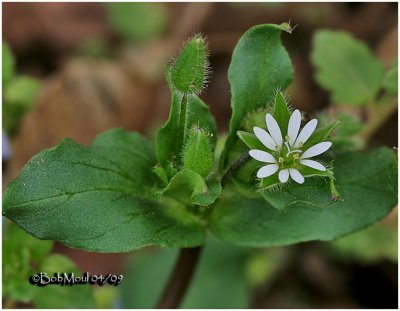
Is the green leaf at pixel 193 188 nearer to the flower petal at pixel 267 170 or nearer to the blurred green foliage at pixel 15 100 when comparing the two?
the flower petal at pixel 267 170

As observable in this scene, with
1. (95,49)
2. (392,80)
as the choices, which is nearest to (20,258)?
(392,80)

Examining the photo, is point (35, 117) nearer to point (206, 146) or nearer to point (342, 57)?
point (342, 57)

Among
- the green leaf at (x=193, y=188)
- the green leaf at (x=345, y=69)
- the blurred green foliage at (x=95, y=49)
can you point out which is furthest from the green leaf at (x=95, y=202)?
the blurred green foliage at (x=95, y=49)

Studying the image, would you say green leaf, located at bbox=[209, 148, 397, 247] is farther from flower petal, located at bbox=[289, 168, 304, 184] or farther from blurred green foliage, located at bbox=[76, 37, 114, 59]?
blurred green foliage, located at bbox=[76, 37, 114, 59]

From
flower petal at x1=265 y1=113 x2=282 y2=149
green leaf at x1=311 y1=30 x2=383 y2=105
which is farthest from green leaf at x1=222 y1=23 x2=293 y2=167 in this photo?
green leaf at x1=311 y1=30 x2=383 y2=105

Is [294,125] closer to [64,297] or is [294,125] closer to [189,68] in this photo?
[189,68]

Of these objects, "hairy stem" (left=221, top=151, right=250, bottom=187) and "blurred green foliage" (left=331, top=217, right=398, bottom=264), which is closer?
"hairy stem" (left=221, top=151, right=250, bottom=187)

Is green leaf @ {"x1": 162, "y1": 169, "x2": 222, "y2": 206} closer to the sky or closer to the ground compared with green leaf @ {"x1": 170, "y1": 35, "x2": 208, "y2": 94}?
closer to the ground
